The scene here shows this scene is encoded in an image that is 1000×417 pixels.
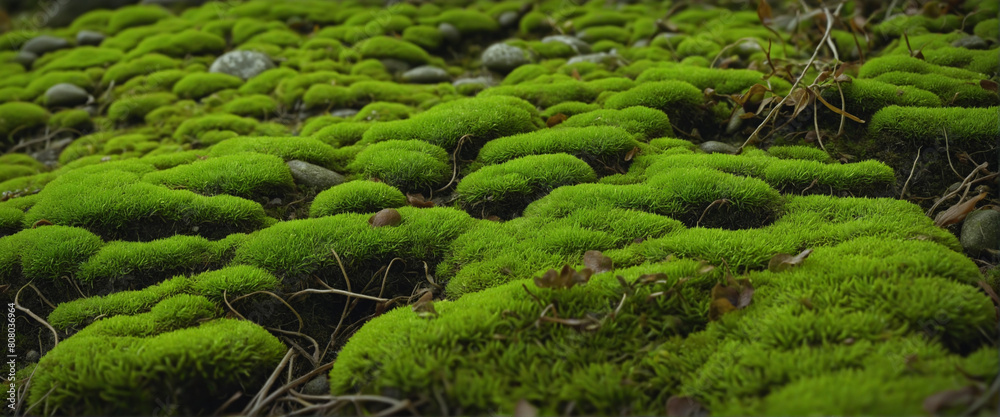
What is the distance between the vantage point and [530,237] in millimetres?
3971

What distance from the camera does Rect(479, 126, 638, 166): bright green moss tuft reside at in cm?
510

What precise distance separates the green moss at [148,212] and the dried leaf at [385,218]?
3.82 feet

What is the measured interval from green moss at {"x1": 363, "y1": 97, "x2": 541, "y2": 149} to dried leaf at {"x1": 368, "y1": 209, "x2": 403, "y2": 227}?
1.54m

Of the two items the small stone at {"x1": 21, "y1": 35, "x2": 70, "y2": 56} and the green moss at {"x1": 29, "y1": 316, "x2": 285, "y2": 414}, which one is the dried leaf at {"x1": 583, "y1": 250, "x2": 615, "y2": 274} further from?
the small stone at {"x1": 21, "y1": 35, "x2": 70, "y2": 56}

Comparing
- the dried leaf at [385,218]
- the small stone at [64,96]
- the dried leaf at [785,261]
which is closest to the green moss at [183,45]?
the small stone at [64,96]

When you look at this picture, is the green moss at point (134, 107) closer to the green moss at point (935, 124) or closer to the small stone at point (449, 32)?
the small stone at point (449, 32)

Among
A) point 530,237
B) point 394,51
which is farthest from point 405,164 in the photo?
point 394,51

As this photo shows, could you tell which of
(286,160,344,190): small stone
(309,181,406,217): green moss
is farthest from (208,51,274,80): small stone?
(309,181,406,217): green moss

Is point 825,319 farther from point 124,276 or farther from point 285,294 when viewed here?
point 124,276

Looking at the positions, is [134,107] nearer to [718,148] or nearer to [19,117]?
[19,117]

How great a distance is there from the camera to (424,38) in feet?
30.7

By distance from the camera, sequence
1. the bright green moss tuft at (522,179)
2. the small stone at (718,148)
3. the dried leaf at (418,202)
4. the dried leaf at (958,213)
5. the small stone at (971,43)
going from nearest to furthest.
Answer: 1. the dried leaf at (958,213)
2. the bright green moss tuft at (522,179)
3. the dried leaf at (418,202)
4. the small stone at (718,148)
5. the small stone at (971,43)

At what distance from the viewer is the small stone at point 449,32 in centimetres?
952

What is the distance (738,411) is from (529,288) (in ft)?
4.03
